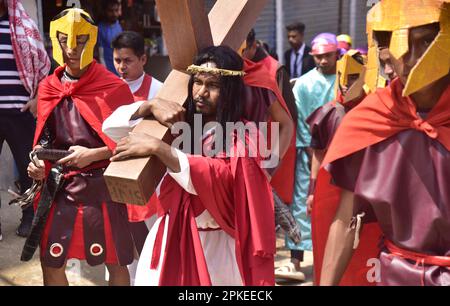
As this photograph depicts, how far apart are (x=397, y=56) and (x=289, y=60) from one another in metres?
7.73

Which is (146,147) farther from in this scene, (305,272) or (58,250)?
(305,272)

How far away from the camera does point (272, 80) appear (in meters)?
3.89

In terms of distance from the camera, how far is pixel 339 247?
2297 millimetres

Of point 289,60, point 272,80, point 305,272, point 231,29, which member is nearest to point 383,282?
point 231,29

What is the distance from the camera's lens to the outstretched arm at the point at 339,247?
2289mm

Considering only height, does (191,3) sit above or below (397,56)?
above

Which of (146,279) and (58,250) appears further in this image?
(58,250)

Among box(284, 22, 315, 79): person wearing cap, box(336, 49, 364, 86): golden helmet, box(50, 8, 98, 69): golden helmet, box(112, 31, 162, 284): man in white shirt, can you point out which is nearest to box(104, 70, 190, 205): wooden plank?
box(50, 8, 98, 69): golden helmet

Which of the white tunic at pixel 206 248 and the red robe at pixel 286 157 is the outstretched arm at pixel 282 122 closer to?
the red robe at pixel 286 157

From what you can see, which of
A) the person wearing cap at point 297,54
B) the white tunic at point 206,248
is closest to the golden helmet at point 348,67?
the white tunic at point 206,248

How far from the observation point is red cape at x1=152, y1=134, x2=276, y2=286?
8.96ft

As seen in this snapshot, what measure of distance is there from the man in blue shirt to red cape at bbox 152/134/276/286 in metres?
6.25

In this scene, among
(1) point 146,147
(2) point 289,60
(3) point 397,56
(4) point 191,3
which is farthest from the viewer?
(2) point 289,60

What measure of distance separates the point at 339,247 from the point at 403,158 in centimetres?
40
